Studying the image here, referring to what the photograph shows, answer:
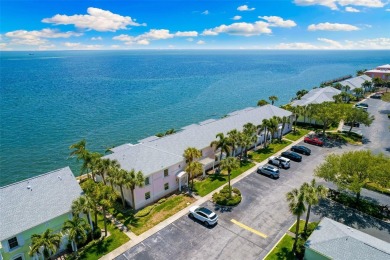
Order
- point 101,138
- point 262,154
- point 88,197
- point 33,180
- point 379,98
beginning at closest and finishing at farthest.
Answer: point 88,197, point 33,180, point 262,154, point 101,138, point 379,98

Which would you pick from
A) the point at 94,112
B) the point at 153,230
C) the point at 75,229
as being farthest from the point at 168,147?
the point at 94,112

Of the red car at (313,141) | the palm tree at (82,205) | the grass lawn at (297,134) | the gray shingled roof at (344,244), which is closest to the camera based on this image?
the gray shingled roof at (344,244)

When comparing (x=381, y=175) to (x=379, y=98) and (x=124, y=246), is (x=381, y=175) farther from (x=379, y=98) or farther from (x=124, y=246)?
(x=379, y=98)

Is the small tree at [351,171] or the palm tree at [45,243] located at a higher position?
the small tree at [351,171]

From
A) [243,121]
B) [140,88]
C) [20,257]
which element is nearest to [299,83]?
[140,88]

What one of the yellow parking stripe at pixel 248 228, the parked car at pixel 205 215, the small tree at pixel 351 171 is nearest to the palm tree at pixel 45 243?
the parked car at pixel 205 215

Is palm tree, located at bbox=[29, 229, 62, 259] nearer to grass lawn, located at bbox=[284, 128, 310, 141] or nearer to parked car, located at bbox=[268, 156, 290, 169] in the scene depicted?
parked car, located at bbox=[268, 156, 290, 169]

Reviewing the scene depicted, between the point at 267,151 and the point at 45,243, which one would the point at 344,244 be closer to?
the point at 45,243

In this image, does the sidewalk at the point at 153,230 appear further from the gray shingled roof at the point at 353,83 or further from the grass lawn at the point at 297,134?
the gray shingled roof at the point at 353,83
